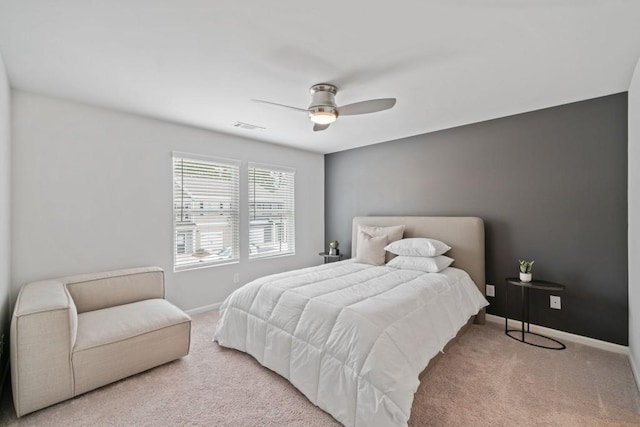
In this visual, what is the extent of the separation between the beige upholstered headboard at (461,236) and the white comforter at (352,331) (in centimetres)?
43

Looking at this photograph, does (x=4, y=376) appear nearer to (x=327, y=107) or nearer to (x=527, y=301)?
(x=327, y=107)

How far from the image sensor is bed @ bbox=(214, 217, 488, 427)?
1.64 m

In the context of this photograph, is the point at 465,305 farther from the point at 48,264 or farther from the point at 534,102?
the point at 48,264

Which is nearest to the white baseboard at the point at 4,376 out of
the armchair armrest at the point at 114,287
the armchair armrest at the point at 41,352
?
the armchair armrest at the point at 41,352

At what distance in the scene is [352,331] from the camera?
1826mm

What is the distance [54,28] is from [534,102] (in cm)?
397

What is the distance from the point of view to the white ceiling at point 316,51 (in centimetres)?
157

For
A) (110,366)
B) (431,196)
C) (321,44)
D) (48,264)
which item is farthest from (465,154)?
(48,264)

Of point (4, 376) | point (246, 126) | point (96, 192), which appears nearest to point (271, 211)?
point (246, 126)

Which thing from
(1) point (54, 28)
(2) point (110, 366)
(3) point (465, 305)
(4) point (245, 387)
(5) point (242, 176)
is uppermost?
(1) point (54, 28)

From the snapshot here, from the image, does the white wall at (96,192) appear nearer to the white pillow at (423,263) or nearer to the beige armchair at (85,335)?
the beige armchair at (85,335)

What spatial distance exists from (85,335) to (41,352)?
249 millimetres

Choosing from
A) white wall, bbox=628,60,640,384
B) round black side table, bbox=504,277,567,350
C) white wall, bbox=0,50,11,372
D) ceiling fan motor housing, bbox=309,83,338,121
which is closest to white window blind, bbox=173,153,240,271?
white wall, bbox=0,50,11,372

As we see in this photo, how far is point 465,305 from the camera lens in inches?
112
